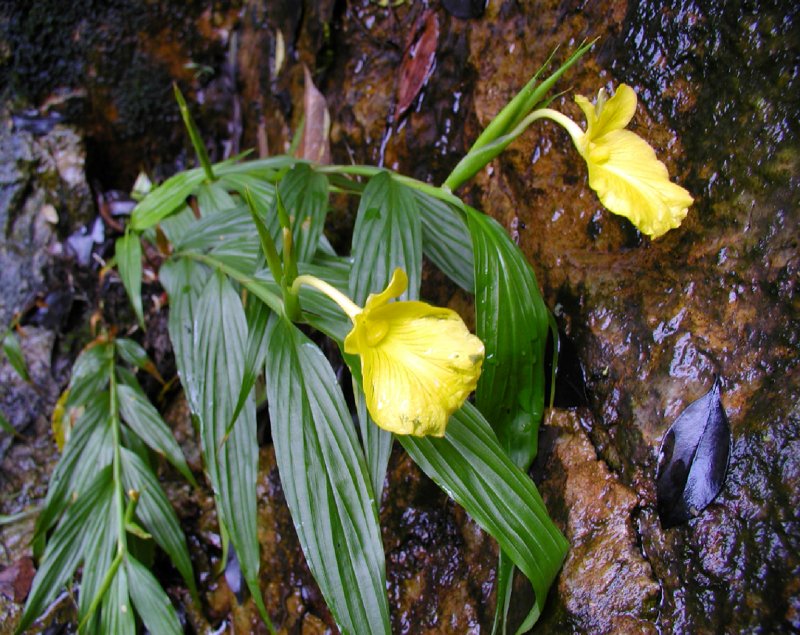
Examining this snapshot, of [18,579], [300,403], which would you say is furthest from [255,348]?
[18,579]

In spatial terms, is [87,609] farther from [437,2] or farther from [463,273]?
[437,2]

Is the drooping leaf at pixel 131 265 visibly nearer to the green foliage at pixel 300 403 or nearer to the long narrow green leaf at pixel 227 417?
the green foliage at pixel 300 403

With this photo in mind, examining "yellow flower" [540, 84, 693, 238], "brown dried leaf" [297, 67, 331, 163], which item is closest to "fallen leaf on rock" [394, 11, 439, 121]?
"brown dried leaf" [297, 67, 331, 163]

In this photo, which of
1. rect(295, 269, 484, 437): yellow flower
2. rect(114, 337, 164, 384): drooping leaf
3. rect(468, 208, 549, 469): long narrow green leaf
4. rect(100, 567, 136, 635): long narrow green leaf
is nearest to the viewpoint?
rect(295, 269, 484, 437): yellow flower

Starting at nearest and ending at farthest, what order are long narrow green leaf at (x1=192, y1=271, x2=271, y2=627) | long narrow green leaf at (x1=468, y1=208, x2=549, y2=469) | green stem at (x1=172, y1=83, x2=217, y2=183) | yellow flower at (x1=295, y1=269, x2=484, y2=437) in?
1. yellow flower at (x1=295, y1=269, x2=484, y2=437)
2. long narrow green leaf at (x1=468, y1=208, x2=549, y2=469)
3. long narrow green leaf at (x1=192, y1=271, x2=271, y2=627)
4. green stem at (x1=172, y1=83, x2=217, y2=183)

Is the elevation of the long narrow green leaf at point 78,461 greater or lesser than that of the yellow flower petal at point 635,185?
lesser

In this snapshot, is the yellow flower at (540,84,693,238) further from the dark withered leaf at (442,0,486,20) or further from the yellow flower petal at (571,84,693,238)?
the dark withered leaf at (442,0,486,20)

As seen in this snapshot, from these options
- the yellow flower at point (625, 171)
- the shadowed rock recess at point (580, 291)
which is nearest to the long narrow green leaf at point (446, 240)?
the shadowed rock recess at point (580, 291)
